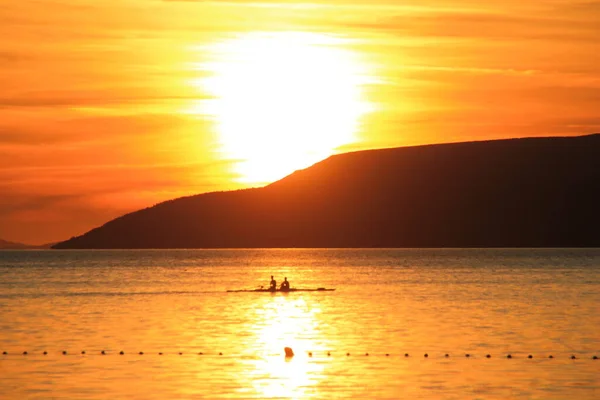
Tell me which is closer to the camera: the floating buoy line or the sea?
the sea

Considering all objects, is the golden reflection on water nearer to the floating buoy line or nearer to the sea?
the sea

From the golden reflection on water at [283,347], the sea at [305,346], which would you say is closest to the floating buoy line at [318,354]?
the sea at [305,346]

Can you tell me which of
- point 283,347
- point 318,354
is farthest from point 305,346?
point 318,354

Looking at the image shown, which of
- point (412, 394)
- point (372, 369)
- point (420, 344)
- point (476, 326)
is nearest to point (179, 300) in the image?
point (476, 326)

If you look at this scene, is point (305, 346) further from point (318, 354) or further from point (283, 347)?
point (318, 354)

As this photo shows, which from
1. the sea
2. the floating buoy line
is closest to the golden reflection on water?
the sea

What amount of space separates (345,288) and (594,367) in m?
72.0

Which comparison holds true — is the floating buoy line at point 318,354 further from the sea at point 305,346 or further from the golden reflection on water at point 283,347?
the golden reflection on water at point 283,347

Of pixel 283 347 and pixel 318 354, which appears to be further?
pixel 283 347

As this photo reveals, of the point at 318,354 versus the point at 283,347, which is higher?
the point at 283,347

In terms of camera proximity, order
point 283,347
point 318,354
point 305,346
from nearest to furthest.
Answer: point 318,354, point 283,347, point 305,346

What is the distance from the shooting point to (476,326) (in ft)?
219

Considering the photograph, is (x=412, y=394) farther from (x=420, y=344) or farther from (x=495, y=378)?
(x=420, y=344)

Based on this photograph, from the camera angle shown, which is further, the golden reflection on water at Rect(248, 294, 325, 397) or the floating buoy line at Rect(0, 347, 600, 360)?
the floating buoy line at Rect(0, 347, 600, 360)
